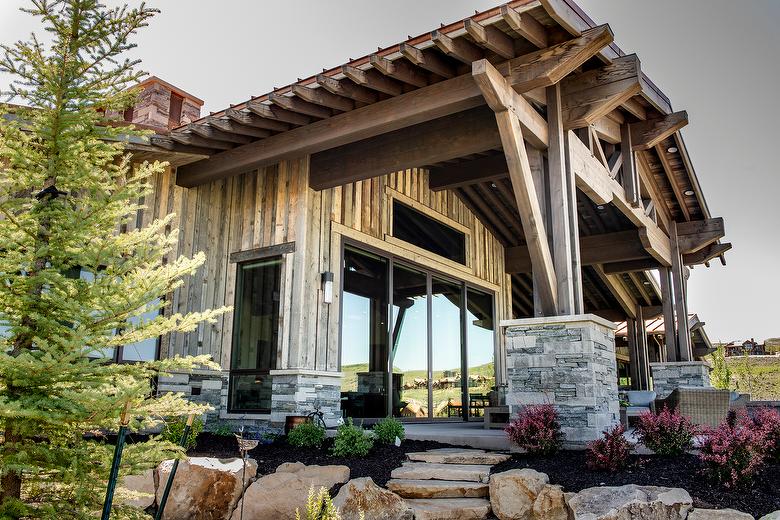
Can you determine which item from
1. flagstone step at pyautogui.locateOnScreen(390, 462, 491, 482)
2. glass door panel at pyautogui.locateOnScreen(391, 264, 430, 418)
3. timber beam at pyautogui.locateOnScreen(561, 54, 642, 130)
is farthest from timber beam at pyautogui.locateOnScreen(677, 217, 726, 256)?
flagstone step at pyautogui.locateOnScreen(390, 462, 491, 482)

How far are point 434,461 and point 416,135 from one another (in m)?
3.60

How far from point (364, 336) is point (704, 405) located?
4.10m

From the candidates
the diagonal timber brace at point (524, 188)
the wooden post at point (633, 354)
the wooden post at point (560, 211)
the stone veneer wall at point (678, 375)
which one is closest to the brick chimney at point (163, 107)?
the diagonal timber brace at point (524, 188)

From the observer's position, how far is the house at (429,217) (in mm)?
5637

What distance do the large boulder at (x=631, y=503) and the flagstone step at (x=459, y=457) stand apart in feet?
3.63

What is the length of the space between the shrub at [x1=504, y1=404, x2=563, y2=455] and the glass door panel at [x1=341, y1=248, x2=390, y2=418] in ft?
9.73

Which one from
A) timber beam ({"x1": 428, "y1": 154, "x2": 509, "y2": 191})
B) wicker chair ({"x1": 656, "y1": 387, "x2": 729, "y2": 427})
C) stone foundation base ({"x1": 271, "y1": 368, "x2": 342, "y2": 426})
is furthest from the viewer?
timber beam ({"x1": 428, "y1": 154, "x2": 509, "y2": 191})

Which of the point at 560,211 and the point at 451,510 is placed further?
the point at 560,211

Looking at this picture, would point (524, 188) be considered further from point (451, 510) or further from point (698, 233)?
point (698, 233)

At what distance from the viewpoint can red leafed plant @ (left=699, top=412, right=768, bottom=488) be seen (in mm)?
4129

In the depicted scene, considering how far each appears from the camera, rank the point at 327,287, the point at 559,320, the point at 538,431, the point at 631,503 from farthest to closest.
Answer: the point at 327,287
the point at 559,320
the point at 538,431
the point at 631,503

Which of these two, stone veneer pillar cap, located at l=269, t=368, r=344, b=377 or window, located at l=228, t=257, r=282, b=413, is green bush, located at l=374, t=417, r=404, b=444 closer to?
stone veneer pillar cap, located at l=269, t=368, r=344, b=377

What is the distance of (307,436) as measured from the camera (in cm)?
614

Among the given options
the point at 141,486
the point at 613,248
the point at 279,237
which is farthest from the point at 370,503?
the point at 613,248
